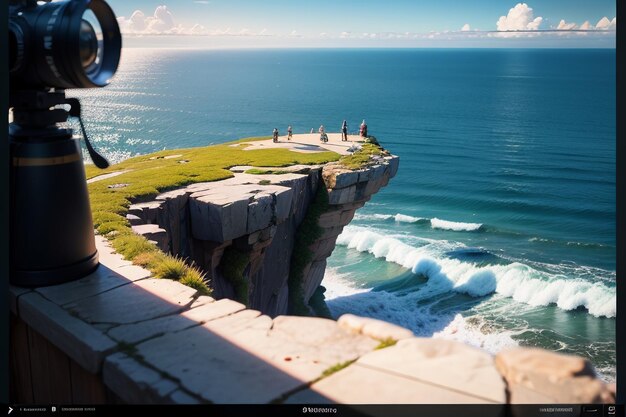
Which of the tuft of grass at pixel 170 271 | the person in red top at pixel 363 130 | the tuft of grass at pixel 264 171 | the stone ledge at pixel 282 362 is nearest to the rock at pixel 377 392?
the stone ledge at pixel 282 362

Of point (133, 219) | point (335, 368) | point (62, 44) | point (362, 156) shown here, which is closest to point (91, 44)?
point (62, 44)

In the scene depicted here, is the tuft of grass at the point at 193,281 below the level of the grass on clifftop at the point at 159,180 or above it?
below

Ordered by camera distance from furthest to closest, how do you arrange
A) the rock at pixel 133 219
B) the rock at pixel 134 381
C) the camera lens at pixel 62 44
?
1. the rock at pixel 133 219
2. the camera lens at pixel 62 44
3. the rock at pixel 134 381

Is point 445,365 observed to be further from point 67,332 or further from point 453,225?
point 453,225

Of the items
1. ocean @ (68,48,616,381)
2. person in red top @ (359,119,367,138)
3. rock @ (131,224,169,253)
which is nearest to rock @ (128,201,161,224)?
rock @ (131,224,169,253)

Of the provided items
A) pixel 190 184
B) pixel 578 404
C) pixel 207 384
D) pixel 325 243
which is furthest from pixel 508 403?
pixel 325 243

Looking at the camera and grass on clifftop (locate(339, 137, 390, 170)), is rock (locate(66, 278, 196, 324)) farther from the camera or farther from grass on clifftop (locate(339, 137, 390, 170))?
grass on clifftop (locate(339, 137, 390, 170))

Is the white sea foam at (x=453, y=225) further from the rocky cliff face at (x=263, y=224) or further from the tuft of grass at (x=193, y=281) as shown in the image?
the tuft of grass at (x=193, y=281)
